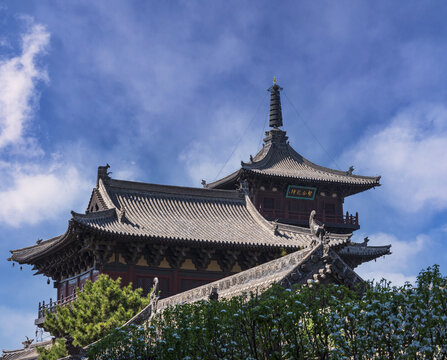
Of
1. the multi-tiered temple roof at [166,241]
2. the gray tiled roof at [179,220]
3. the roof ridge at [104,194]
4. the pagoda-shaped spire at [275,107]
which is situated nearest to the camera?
the multi-tiered temple roof at [166,241]

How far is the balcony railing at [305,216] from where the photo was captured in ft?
156

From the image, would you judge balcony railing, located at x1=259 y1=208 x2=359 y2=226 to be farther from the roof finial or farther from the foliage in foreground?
the foliage in foreground

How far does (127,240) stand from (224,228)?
6.35 meters

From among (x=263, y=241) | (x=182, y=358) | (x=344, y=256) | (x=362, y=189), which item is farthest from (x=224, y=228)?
(x=182, y=358)

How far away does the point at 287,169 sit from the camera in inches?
1980

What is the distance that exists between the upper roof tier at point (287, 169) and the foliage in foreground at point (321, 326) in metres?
34.1

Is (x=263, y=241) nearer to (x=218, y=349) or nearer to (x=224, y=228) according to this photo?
(x=224, y=228)

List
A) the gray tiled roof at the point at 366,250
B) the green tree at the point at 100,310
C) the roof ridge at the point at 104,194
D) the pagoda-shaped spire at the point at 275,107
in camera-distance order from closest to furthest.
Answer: the green tree at the point at 100,310 → the roof ridge at the point at 104,194 → the gray tiled roof at the point at 366,250 → the pagoda-shaped spire at the point at 275,107

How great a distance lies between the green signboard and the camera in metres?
48.8

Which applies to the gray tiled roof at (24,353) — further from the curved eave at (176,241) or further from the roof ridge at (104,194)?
the curved eave at (176,241)

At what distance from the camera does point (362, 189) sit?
168 ft

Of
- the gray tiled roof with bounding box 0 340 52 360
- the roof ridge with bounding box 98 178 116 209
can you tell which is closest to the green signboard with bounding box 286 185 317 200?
the roof ridge with bounding box 98 178 116 209

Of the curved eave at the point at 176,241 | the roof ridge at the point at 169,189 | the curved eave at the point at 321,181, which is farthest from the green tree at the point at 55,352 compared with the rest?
the curved eave at the point at 321,181

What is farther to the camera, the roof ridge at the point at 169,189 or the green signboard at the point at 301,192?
the green signboard at the point at 301,192
